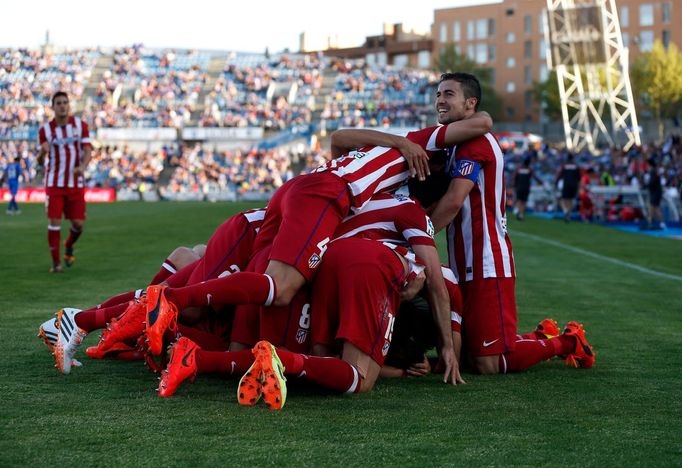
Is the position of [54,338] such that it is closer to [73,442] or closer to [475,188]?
[73,442]

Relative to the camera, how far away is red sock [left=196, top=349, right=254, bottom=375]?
4398 mm

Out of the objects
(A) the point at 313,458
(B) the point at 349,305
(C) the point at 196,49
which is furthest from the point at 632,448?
(C) the point at 196,49

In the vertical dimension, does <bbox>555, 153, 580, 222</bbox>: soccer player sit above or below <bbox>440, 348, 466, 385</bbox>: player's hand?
above

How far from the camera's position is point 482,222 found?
5.53 m

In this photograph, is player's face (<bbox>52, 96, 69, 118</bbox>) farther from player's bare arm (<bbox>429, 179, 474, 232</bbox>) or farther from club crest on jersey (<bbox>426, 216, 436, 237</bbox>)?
club crest on jersey (<bbox>426, 216, 436, 237</bbox>)

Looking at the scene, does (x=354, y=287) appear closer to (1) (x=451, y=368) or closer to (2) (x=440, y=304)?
(2) (x=440, y=304)

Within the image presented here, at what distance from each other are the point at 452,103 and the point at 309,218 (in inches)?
54.5

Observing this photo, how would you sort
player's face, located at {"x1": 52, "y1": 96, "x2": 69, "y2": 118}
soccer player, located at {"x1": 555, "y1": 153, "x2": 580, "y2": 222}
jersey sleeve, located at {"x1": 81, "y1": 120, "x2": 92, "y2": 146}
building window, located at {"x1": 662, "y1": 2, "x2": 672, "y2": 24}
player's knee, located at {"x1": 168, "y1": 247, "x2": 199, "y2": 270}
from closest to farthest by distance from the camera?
player's knee, located at {"x1": 168, "y1": 247, "x2": 199, "y2": 270}
player's face, located at {"x1": 52, "y1": 96, "x2": 69, "y2": 118}
jersey sleeve, located at {"x1": 81, "y1": 120, "x2": 92, "y2": 146}
soccer player, located at {"x1": 555, "y1": 153, "x2": 580, "y2": 222}
building window, located at {"x1": 662, "y1": 2, "x2": 672, "y2": 24}

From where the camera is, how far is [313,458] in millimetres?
3281

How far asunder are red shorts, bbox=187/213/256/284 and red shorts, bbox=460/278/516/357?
1.32 metres

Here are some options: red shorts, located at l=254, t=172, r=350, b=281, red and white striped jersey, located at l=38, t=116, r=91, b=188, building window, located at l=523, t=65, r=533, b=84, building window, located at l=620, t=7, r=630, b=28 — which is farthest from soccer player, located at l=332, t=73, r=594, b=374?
building window, located at l=523, t=65, r=533, b=84

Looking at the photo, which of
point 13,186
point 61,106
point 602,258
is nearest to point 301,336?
point 61,106

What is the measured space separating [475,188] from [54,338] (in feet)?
8.31

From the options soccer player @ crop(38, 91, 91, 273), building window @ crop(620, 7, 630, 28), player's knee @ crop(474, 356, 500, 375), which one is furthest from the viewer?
building window @ crop(620, 7, 630, 28)
